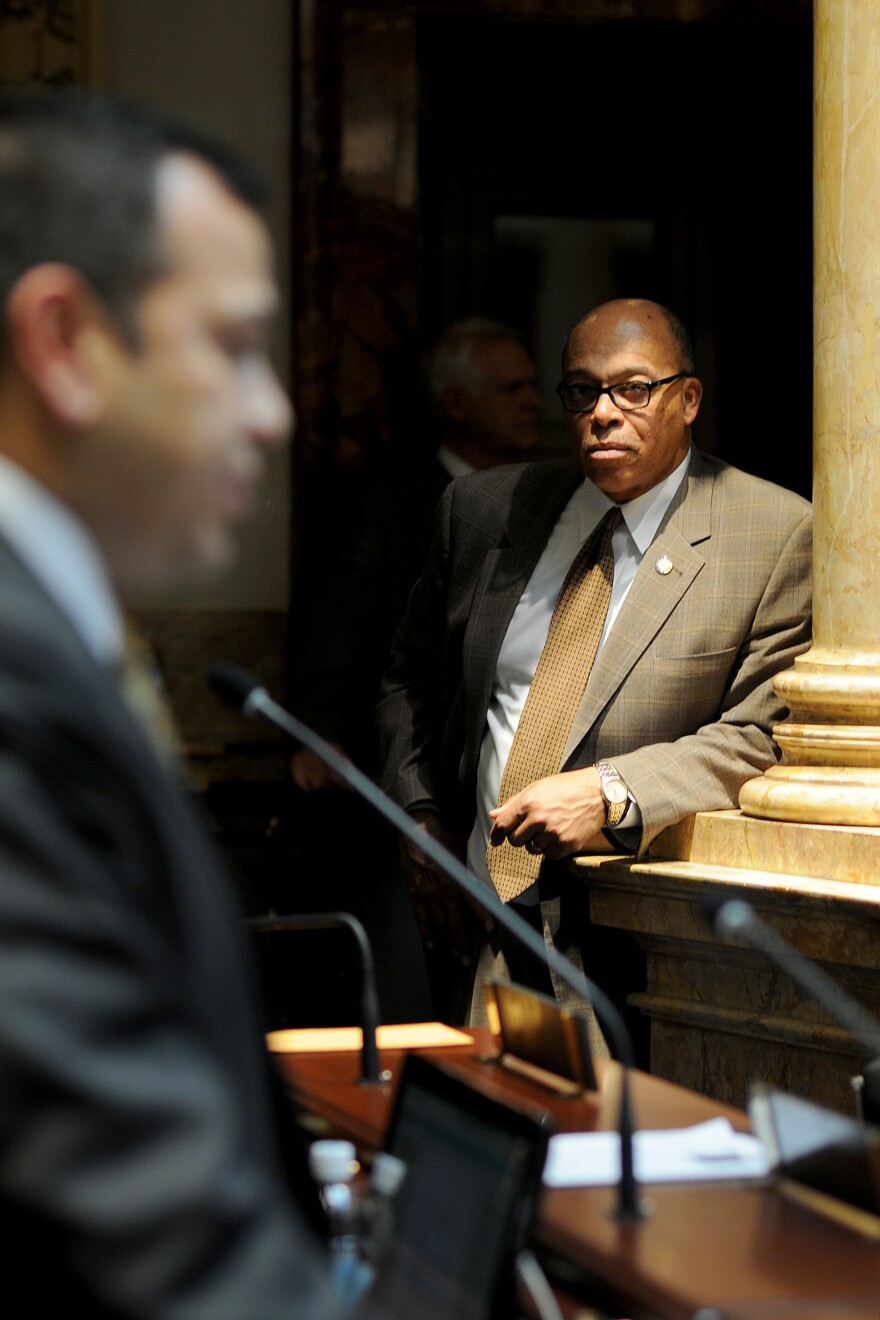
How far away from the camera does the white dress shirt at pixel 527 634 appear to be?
3.60m

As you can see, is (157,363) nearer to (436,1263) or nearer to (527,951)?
(436,1263)

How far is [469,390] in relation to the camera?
198 inches

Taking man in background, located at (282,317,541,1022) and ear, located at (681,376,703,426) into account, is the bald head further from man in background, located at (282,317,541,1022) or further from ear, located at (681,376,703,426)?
man in background, located at (282,317,541,1022)

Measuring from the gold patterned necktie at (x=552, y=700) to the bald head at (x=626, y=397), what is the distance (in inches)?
7.2

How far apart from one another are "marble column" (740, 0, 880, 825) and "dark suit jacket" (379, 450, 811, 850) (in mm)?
118

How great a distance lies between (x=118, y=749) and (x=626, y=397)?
2.69 metres

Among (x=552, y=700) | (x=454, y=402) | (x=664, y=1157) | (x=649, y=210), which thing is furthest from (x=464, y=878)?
(x=649, y=210)

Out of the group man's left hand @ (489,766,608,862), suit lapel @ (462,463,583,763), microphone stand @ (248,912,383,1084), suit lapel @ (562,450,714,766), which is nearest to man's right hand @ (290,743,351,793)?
suit lapel @ (462,463,583,763)

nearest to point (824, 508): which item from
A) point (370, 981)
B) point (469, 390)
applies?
point (370, 981)

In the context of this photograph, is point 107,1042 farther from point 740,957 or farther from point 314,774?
point 314,774

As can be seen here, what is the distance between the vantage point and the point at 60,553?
1100 mm

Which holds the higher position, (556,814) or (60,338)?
(60,338)

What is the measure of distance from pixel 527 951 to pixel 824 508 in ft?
3.32

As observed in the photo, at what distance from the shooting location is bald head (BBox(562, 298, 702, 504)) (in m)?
3.55
